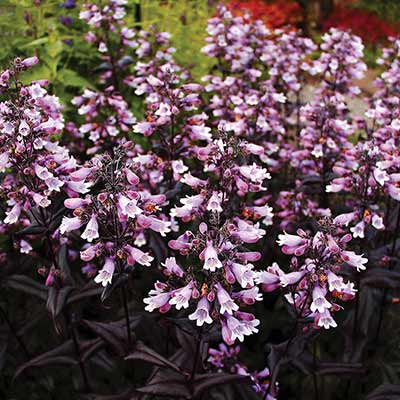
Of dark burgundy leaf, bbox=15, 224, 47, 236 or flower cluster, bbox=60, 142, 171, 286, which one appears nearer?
flower cluster, bbox=60, 142, 171, 286

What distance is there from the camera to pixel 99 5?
17.1 feet

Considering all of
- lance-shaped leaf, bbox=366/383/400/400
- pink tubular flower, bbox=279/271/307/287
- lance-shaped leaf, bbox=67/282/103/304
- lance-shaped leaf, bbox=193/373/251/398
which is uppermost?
pink tubular flower, bbox=279/271/307/287

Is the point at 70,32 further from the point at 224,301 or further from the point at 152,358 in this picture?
the point at 224,301

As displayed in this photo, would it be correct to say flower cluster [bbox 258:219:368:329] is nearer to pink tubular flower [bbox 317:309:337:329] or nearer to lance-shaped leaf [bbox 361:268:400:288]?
pink tubular flower [bbox 317:309:337:329]

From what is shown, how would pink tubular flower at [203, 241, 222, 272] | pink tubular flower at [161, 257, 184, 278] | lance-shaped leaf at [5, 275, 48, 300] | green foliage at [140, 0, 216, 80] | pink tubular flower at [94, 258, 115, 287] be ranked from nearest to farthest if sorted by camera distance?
pink tubular flower at [203, 241, 222, 272] < pink tubular flower at [161, 257, 184, 278] < pink tubular flower at [94, 258, 115, 287] < lance-shaped leaf at [5, 275, 48, 300] < green foliage at [140, 0, 216, 80]

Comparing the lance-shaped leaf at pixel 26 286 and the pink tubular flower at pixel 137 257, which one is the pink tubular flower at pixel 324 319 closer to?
the pink tubular flower at pixel 137 257

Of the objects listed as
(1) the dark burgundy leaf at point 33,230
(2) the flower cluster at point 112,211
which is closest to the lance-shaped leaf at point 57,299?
(1) the dark burgundy leaf at point 33,230

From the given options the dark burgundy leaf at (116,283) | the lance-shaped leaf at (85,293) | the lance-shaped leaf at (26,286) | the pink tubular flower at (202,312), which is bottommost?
the lance-shaped leaf at (26,286)

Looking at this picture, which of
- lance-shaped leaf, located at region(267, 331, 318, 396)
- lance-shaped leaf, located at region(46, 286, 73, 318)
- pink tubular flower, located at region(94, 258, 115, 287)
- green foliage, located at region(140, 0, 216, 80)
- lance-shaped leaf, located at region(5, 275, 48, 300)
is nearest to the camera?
pink tubular flower, located at region(94, 258, 115, 287)

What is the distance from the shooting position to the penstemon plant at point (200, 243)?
2.62 metres

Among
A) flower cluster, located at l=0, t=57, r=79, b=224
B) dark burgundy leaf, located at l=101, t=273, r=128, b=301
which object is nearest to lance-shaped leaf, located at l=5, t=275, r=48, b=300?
flower cluster, located at l=0, t=57, r=79, b=224

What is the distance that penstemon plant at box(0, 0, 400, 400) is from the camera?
262cm

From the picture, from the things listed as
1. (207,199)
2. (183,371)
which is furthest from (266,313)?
(207,199)

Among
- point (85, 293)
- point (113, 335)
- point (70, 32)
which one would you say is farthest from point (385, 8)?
point (113, 335)
